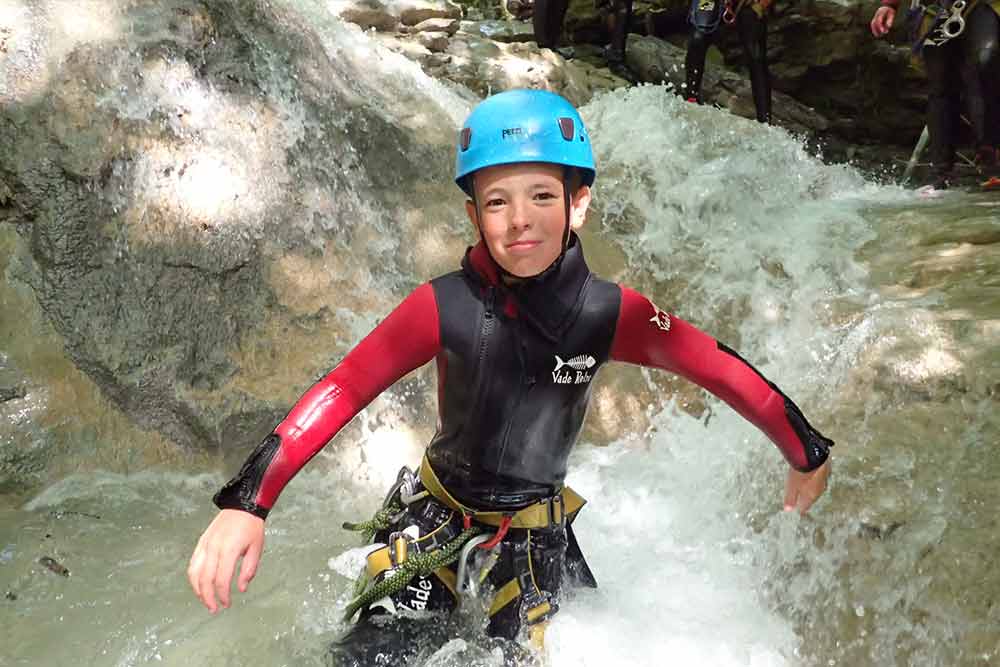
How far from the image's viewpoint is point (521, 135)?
1.79m

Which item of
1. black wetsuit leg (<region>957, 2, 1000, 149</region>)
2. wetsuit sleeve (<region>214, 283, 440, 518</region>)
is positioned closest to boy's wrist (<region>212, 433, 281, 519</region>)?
wetsuit sleeve (<region>214, 283, 440, 518</region>)

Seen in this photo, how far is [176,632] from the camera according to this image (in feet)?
7.59

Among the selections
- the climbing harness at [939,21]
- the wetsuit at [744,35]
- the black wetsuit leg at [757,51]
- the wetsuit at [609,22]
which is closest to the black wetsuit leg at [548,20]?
the wetsuit at [609,22]

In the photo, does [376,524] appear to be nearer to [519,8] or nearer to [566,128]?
[566,128]

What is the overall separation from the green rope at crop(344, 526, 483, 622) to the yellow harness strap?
5cm

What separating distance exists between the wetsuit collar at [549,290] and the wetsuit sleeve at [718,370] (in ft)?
0.47

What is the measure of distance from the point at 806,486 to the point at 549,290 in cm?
84

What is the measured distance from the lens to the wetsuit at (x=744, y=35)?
21.2 feet

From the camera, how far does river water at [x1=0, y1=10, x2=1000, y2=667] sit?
2.22m

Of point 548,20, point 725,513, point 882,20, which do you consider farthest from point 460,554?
point 548,20

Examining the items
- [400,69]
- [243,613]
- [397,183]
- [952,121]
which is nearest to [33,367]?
[243,613]

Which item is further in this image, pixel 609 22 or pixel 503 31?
pixel 609 22

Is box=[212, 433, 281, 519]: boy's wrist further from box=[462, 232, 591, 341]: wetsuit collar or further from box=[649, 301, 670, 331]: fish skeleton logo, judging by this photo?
box=[649, 301, 670, 331]: fish skeleton logo

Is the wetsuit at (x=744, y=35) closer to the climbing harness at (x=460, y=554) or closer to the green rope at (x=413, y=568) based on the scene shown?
the climbing harness at (x=460, y=554)
